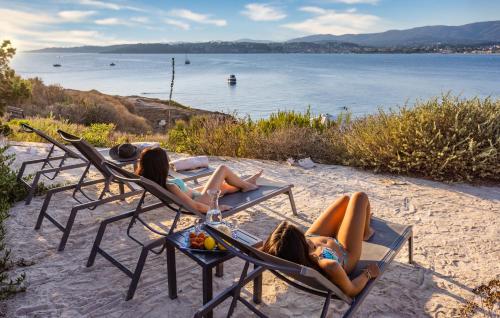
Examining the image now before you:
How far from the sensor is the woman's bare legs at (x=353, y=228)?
277cm

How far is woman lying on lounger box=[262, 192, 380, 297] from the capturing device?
7.36 feet

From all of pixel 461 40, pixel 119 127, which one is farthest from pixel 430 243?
pixel 461 40

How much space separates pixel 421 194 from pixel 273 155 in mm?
2869

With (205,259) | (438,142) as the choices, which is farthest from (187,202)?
(438,142)

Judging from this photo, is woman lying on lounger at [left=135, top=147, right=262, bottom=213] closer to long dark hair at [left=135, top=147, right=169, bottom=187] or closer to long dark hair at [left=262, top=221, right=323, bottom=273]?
long dark hair at [left=135, top=147, right=169, bottom=187]

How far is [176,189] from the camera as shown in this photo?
3.43 m

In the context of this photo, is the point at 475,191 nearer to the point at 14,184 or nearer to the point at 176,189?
→ the point at 176,189

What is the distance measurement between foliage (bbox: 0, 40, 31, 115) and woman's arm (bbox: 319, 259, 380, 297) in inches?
480

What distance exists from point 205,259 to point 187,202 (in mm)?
929

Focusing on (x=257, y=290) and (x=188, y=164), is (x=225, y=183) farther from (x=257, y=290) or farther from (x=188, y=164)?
(x=257, y=290)

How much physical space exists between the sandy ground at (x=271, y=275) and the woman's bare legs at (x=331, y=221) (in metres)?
0.53

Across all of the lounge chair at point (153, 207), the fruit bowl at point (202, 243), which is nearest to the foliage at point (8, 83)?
the lounge chair at point (153, 207)

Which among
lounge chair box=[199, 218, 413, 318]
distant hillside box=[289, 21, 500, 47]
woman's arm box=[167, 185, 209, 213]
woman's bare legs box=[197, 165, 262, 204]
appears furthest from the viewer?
distant hillside box=[289, 21, 500, 47]

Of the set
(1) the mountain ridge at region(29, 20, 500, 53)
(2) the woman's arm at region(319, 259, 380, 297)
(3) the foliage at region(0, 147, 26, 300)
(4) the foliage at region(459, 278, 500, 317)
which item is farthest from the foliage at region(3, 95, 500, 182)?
(1) the mountain ridge at region(29, 20, 500, 53)
